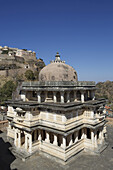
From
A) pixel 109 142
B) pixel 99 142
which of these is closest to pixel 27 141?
pixel 99 142

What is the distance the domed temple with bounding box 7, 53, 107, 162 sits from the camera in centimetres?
1554

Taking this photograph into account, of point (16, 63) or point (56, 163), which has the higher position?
point (16, 63)

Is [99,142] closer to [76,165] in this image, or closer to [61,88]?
[76,165]

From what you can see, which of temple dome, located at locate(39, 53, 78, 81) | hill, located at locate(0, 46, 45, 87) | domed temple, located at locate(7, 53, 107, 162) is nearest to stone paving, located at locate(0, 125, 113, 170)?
domed temple, located at locate(7, 53, 107, 162)

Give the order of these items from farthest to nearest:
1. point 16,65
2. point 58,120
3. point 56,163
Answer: point 16,65
point 58,120
point 56,163

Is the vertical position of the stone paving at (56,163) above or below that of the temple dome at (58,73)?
below

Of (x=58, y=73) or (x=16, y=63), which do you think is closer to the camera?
(x=58, y=73)

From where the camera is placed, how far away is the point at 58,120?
1557cm

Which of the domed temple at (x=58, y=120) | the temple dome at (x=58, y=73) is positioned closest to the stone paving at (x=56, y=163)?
the domed temple at (x=58, y=120)

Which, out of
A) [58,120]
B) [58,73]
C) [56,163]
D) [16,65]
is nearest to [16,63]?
[16,65]

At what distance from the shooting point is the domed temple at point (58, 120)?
612 inches

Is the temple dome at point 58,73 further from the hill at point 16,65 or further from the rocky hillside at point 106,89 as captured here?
the rocky hillside at point 106,89

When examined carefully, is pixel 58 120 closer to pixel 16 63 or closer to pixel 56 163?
pixel 56 163

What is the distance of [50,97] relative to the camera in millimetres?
18578
